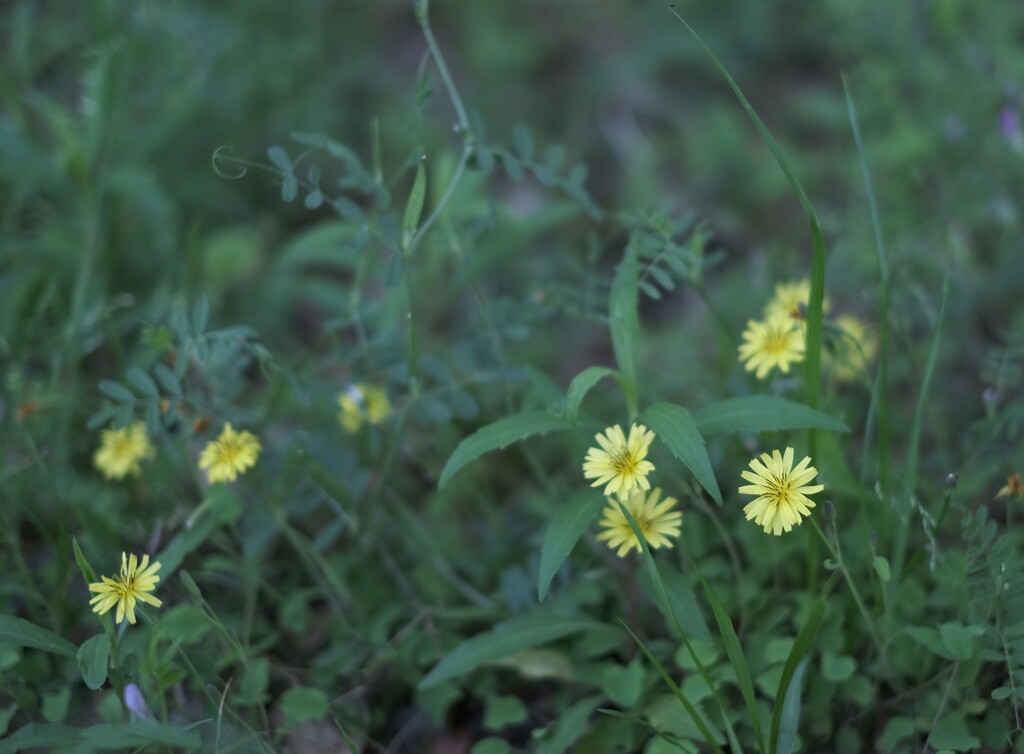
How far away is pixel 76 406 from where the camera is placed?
2.18 metres

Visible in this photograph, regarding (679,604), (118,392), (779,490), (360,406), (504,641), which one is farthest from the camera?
(360,406)

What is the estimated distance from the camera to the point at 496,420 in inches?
73.3

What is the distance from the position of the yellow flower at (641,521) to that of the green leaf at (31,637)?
0.93 meters

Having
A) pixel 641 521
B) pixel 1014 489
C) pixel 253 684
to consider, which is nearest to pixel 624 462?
pixel 641 521

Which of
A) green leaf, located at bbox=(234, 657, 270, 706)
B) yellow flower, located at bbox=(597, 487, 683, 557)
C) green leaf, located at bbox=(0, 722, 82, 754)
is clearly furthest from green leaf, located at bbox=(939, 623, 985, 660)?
green leaf, located at bbox=(0, 722, 82, 754)

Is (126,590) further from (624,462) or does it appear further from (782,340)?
(782,340)

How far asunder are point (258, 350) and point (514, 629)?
2.29 ft

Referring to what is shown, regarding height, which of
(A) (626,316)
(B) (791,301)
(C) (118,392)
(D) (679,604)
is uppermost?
(B) (791,301)

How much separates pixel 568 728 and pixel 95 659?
80 cm

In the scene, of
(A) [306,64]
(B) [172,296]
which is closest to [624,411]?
(B) [172,296]

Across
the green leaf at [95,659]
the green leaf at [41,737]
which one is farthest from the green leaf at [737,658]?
the green leaf at [41,737]

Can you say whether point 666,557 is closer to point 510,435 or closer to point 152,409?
point 510,435

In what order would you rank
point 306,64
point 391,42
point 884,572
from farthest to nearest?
point 391,42, point 306,64, point 884,572

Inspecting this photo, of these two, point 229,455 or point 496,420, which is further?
point 496,420
